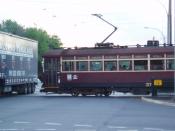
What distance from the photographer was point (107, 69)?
3912 cm

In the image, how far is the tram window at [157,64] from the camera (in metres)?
37.8

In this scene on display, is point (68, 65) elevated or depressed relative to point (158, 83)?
elevated

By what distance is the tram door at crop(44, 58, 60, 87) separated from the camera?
40.3 meters

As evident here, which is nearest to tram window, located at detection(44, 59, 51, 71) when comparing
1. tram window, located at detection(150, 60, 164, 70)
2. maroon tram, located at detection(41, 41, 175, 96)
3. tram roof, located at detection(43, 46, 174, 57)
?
maroon tram, located at detection(41, 41, 175, 96)

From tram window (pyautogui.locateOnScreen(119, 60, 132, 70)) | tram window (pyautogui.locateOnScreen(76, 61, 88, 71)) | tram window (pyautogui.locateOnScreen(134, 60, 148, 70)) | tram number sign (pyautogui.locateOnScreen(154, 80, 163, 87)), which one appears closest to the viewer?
tram number sign (pyautogui.locateOnScreen(154, 80, 163, 87))

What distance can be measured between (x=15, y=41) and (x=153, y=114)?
1976 centimetres

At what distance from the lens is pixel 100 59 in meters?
39.5

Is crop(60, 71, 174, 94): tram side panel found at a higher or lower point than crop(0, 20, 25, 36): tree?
lower

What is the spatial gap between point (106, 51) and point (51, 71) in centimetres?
443

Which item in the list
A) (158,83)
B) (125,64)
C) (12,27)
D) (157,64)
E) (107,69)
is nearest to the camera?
(158,83)

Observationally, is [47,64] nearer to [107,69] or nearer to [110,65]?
[107,69]

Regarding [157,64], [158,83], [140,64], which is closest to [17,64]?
[140,64]

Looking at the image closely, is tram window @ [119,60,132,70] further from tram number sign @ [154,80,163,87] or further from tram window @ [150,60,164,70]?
tram number sign @ [154,80,163,87]

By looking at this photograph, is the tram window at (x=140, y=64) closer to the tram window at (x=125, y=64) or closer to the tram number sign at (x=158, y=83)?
the tram window at (x=125, y=64)
